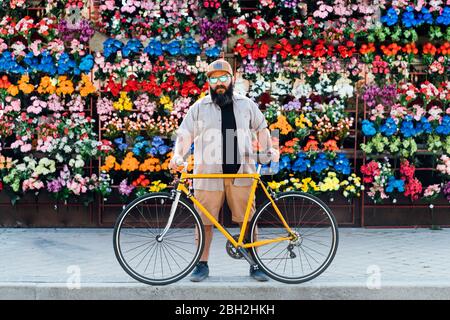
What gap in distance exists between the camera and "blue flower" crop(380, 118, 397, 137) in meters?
9.60

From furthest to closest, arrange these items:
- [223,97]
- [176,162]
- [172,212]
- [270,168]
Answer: [270,168], [223,97], [176,162], [172,212]

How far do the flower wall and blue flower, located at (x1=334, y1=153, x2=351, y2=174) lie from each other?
0.10 feet

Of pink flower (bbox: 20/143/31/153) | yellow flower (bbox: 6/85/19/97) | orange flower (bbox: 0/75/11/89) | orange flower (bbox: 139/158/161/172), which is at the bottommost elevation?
orange flower (bbox: 139/158/161/172)

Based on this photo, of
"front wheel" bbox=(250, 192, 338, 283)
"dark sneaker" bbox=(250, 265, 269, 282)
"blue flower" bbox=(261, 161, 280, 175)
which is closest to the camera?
"front wheel" bbox=(250, 192, 338, 283)

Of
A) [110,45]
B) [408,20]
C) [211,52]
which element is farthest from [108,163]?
[408,20]

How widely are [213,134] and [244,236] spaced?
94 cm

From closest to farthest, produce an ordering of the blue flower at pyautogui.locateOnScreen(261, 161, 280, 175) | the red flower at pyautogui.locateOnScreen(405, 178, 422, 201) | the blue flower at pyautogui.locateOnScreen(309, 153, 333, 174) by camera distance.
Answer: the blue flower at pyautogui.locateOnScreen(261, 161, 280, 175) → the blue flower at pyautogui.locateOnScreen(309, 153, 333, 174) → the red flower at pyautogui.locateOnScreen(405, 178, 422, 201)

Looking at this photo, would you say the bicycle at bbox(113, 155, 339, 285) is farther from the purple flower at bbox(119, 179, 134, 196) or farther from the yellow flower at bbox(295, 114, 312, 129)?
the yellow flower at bbox(295, 114, 312, 129)

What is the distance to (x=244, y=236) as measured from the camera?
6719 millimetres

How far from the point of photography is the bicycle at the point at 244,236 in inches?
258

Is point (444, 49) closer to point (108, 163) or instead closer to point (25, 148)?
point (108, 163)

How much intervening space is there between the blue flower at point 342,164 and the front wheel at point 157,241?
10.1 feet

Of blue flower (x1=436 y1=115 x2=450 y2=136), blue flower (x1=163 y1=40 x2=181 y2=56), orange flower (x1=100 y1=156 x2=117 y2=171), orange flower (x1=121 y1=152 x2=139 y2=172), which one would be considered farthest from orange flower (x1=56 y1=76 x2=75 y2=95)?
blue flower (x1=436 y1=115 x2=450 y2=136)

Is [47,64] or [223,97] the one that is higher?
[47,64]
